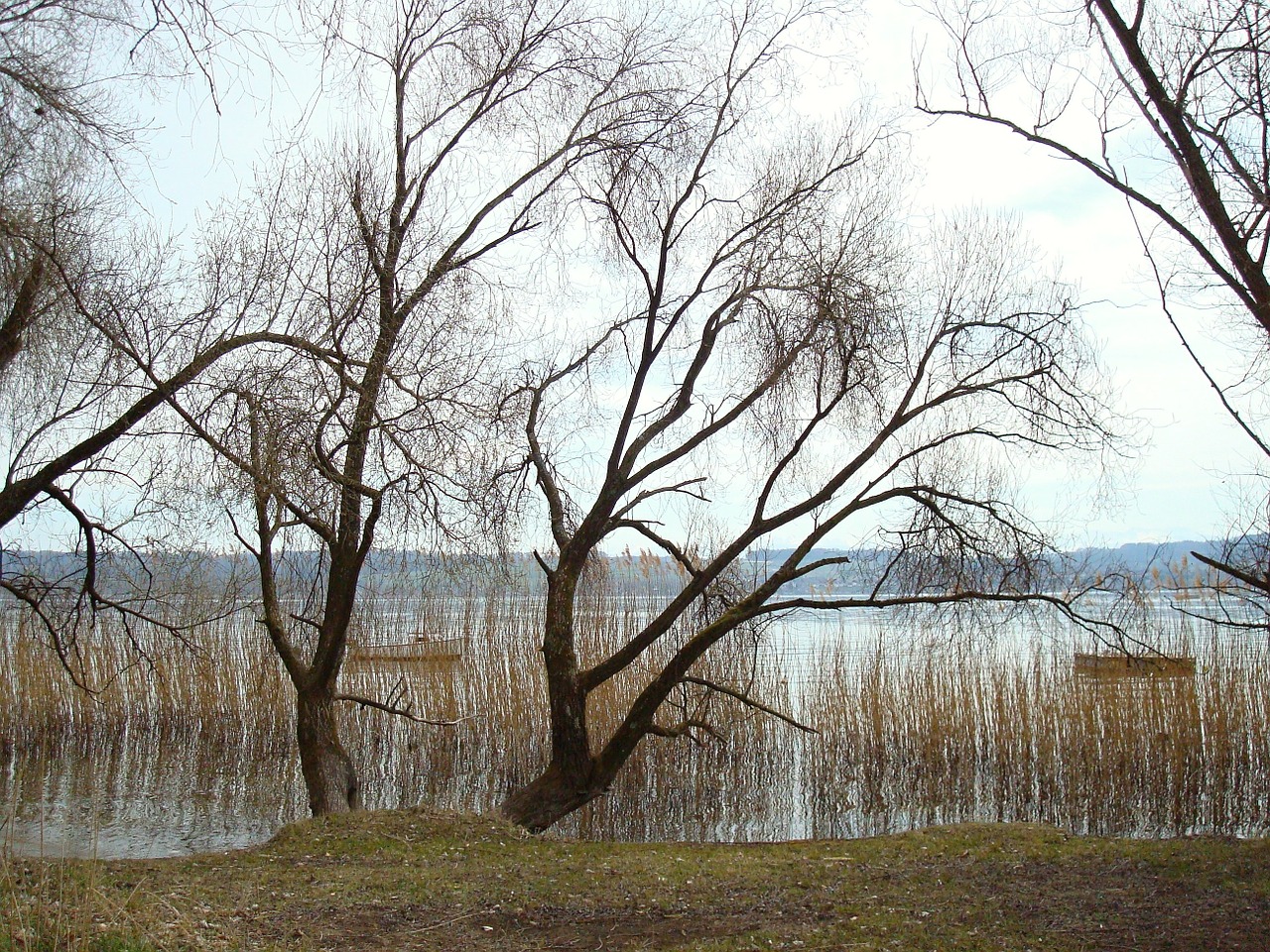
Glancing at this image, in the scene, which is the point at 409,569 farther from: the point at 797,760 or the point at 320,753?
the point at 797,760

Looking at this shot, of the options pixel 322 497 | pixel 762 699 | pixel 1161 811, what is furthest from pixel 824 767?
pixel 322 497

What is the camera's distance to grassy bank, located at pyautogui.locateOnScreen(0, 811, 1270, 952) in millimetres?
3889

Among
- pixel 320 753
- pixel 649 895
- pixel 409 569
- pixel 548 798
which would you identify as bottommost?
pixel 548 798

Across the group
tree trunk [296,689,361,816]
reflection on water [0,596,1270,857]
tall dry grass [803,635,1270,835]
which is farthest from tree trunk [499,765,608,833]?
tall dry grass [803,635,1270,835]

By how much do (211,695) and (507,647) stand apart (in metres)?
3.70

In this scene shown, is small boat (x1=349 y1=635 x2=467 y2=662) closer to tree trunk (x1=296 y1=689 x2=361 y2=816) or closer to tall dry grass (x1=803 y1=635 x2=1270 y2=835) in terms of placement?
tree trunk (x1=296 y1=689 x2=361 y2=816)

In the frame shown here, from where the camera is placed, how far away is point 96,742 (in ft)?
38.0

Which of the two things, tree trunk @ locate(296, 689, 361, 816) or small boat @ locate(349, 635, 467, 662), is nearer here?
tree trunk @ locate(296, 689, 361, 816)

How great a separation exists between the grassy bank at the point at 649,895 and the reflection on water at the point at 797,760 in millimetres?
2508

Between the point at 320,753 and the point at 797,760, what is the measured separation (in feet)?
15.0

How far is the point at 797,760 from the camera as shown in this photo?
9.84m

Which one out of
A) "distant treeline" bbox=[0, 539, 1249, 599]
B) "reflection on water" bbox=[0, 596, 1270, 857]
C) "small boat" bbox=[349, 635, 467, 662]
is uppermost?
"distant treeline" bbox=[0, 539, 1249, 599]

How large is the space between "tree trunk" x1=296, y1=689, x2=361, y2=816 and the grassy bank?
3.67ft

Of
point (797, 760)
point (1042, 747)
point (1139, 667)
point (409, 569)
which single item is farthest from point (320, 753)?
point (1139, 667)
